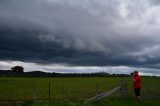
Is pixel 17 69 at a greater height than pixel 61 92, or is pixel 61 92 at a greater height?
pixel 17 69

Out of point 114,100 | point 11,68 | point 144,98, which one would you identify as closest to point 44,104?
point 114,100

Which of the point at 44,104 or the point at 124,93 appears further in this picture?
the point at 124,93

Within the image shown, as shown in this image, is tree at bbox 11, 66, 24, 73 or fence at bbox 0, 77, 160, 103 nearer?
fence at bbox 0, 77, 160, 103

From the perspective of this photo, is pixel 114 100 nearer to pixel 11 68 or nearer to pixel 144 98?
pixel 144 98

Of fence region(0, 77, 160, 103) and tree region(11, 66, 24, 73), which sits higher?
tree region(11, 66, 24, 73)

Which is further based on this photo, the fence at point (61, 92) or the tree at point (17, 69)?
the tree at point (17, 69)

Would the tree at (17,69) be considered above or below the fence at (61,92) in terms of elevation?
above

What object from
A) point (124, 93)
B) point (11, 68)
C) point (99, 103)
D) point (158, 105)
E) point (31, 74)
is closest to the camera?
point (99, 103)

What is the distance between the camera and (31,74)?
162m

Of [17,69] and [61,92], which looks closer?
[61,92]

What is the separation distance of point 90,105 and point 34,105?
259 centimetres

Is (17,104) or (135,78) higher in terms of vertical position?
(135,78)

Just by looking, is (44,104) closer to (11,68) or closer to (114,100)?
(114,100)

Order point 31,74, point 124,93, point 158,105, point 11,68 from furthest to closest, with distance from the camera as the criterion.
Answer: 1. point 11,68
2. point 31,74
3. point 124,93
4. point 158,105
